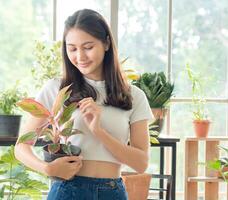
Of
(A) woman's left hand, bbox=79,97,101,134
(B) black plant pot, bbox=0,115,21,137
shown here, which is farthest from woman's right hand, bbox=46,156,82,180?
(B) black plant pot, bbox=0,115,21,137

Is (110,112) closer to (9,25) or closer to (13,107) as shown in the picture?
(13,107)

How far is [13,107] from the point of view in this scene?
3213 millimetres

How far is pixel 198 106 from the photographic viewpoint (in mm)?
3887

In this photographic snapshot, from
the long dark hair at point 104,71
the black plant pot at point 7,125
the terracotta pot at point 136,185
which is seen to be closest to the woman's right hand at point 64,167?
the long dark hair at point 104,71

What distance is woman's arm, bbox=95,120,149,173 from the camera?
1542 millimetres

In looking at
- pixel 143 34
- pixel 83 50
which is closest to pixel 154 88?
pixel 143 34

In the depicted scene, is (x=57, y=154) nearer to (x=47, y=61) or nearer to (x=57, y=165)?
(x=57, y=165)

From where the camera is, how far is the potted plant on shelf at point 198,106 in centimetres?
378

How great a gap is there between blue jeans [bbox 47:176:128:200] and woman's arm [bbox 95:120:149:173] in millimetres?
90

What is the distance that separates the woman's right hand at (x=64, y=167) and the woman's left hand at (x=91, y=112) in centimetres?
10

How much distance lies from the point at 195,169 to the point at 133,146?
225 centimetres

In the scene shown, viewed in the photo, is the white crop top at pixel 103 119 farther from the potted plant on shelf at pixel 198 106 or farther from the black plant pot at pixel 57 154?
the potted plant on shelf at pixel 198 106

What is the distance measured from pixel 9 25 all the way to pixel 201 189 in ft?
6.22

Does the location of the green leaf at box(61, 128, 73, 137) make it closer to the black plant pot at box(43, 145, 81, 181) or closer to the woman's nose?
the black plant pot at box(43, 145, 81, 181)
